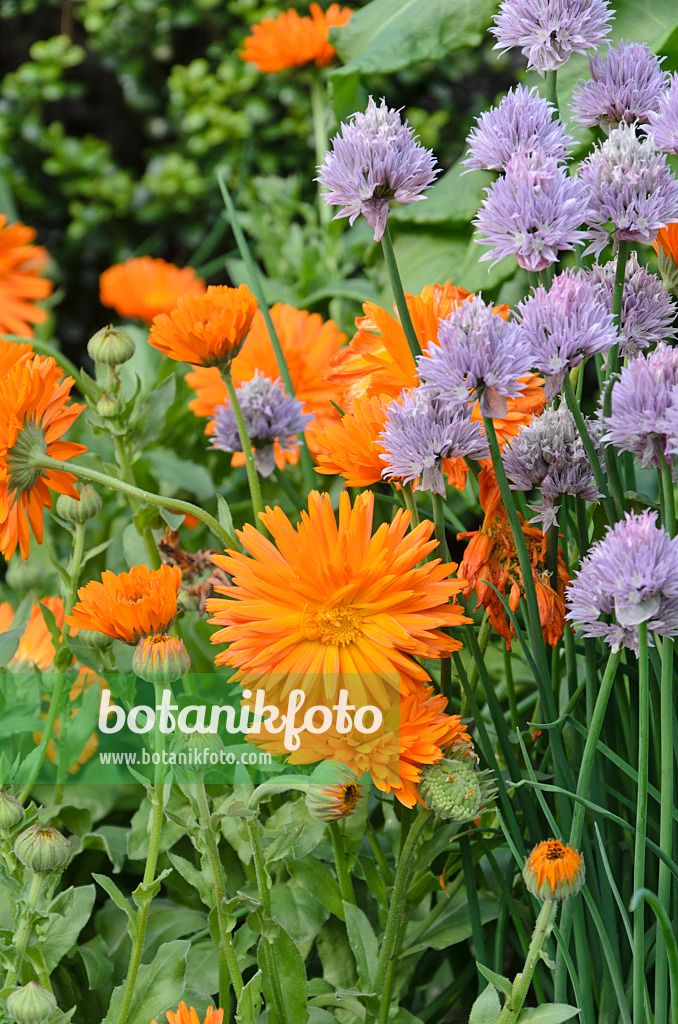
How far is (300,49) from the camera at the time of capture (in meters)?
1.27

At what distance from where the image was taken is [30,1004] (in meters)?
0.44

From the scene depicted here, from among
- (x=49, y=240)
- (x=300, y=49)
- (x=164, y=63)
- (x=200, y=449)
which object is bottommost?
(x=200, y=449)

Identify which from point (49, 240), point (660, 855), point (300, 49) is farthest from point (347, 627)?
point (49, 240)

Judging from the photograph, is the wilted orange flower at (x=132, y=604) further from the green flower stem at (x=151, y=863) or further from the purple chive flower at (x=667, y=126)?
the purple chive flower at (x=667, y=126)

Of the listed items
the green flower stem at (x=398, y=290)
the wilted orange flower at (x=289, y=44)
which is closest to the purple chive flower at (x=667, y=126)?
the green flower stem at (x=398, y=290)

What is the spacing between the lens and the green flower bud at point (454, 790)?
476mm

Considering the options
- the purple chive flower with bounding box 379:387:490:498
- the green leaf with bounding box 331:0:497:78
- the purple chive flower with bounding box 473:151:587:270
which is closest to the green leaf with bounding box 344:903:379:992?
the purple chive flower with bounding box 379:387:490:498

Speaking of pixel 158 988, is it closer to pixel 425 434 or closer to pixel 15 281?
pixel 425 434

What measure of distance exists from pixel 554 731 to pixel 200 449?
0.75 meters

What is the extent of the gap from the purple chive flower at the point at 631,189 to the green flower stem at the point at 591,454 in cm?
7

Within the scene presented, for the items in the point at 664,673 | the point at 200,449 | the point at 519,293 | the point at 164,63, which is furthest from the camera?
the point at 164,63

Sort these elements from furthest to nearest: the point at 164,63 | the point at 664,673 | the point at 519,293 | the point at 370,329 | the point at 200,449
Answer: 1. the point at 164,63
2. the point at 200,449
3. the point at 519,293
4. the point at 370,329
5. the point at 664,673

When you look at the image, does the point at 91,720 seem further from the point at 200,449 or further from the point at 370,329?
the point at 200,449

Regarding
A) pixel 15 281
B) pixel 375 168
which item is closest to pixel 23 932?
pixel 375 168
